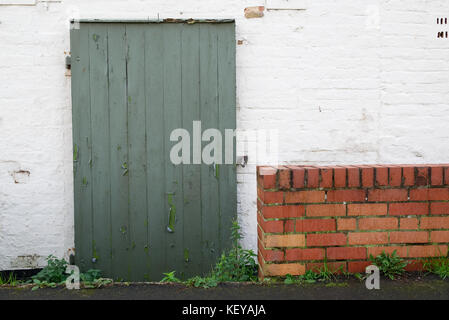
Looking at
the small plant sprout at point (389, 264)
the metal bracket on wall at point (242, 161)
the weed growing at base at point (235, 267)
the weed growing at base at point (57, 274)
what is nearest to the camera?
the small plant sprout at point (389, 264)

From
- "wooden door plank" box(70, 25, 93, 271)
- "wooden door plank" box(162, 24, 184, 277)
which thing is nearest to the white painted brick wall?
"wooden door plank" box(70, 25, 93, 271)

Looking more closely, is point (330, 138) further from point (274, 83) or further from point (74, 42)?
point (74, 42)

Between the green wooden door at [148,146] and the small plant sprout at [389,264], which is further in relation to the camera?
the green wooden door at [148,146]

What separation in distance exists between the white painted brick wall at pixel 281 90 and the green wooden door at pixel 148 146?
186mm

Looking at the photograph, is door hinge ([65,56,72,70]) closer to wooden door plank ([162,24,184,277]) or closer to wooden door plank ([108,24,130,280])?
wooden door plank ([108,24,130,280])

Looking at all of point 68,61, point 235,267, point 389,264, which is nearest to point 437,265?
point 389,264

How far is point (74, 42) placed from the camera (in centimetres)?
306

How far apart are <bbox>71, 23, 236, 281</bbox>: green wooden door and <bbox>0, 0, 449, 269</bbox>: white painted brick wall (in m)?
0.19

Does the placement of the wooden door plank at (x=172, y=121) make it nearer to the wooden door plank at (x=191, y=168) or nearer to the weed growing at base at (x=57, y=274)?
the wooden door plank at (x=191, y=168)

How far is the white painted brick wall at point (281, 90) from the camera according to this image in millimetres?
3152

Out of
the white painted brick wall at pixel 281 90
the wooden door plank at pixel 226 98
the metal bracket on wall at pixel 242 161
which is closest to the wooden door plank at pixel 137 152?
the white painted brick wall at pixel 281 90

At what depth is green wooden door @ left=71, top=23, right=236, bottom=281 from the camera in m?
3.08

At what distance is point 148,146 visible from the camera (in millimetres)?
3123
